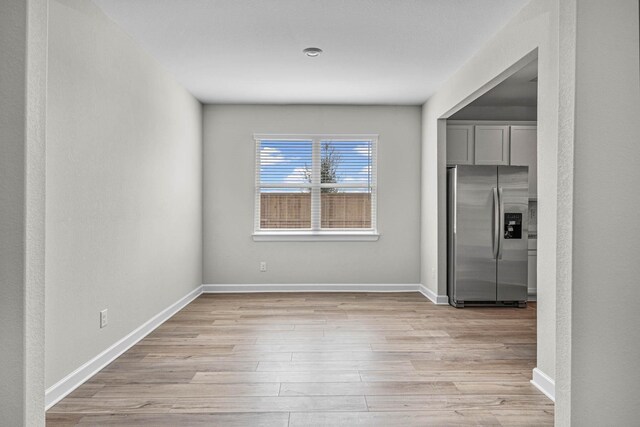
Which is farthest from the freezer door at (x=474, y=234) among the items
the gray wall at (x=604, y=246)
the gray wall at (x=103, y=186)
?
the gray wall at (x=604, y=246)

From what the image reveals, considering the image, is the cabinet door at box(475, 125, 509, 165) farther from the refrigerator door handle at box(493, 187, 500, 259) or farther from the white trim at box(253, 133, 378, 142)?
the white trim at box(253, 133, 378, 142)

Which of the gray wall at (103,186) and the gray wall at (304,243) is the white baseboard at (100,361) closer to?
the gray wall at (103,186)

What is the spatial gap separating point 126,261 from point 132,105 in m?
1.32

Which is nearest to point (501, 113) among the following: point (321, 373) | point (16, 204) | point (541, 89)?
point (541, 89)

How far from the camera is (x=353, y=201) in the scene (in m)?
6.00

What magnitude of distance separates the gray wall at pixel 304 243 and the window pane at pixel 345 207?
0.78 ft

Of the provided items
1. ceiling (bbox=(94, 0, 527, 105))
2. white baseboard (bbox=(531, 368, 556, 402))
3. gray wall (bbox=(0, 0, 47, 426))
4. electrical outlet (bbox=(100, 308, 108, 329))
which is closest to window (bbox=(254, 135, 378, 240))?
ceiling (bbox=(94, 0, 527, 105))

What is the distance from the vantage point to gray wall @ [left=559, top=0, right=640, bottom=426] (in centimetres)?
162

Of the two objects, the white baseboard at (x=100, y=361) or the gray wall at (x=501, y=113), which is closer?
the white baseboard at (x=100, y=361)

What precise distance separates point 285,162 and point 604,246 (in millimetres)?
4698

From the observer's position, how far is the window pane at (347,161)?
19.6 feet

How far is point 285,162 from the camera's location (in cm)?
598

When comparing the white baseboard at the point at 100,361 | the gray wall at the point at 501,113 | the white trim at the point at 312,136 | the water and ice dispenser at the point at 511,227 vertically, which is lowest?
the white baseboard at the point at 100,361

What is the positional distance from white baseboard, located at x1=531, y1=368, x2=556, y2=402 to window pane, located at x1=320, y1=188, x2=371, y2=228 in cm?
348
